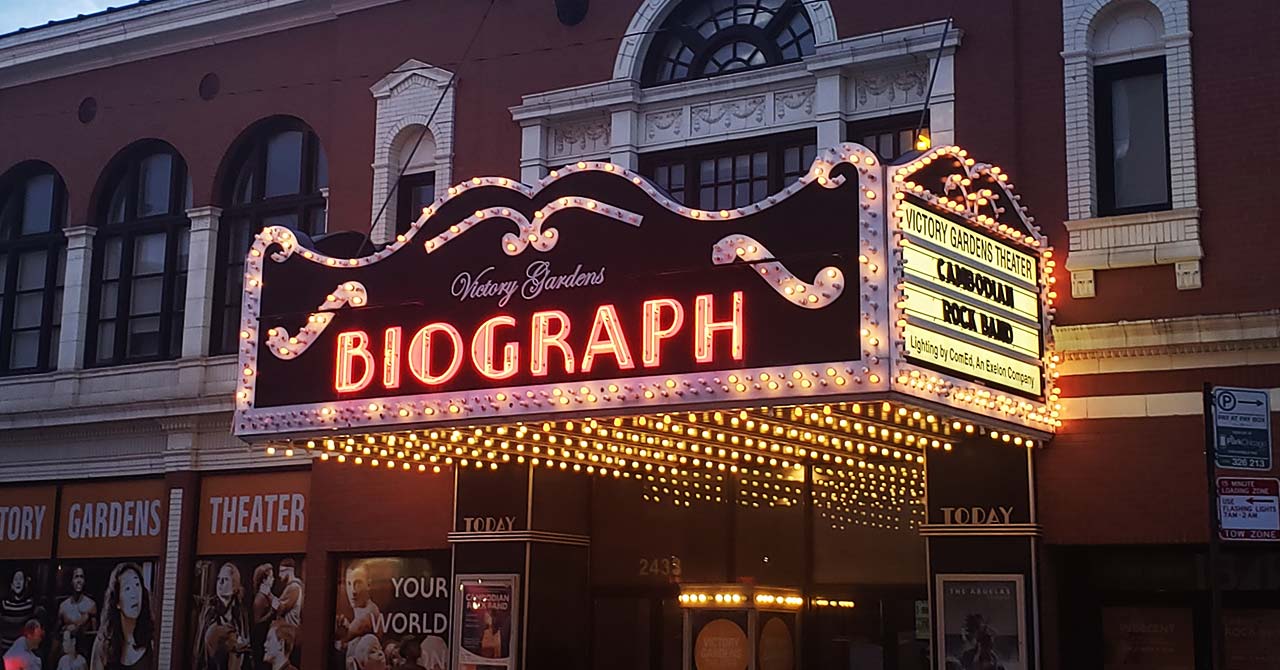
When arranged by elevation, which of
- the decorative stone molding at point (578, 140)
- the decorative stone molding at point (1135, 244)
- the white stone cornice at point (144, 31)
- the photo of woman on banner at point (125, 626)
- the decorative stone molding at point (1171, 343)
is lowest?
the photo of woman on banner at point (125, 626)

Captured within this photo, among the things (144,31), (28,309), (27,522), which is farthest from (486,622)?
(144,31)

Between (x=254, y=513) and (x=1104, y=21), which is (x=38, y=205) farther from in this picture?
(x=1104, y=21)

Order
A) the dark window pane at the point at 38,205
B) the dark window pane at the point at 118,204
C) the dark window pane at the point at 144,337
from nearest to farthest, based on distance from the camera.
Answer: the dark window pane at the point at 144,337 → the dark window pane at the point at 118,204 → the dark window pane at the point at 38,205

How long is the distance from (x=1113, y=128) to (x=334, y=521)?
1111 cm

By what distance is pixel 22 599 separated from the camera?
2547cm

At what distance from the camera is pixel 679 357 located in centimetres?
1549

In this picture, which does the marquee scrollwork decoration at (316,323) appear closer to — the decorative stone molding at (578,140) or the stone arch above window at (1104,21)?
the decorative stone molding at (578,140)

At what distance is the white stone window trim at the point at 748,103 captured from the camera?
19.1 meters


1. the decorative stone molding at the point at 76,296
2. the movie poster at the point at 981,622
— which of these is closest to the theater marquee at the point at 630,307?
the movie poster at the point at 981,622

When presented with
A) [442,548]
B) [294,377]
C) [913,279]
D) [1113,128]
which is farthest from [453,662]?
[1113,128]

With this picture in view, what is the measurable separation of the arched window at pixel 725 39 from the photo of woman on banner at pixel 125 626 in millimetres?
10589

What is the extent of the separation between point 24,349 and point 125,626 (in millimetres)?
5259

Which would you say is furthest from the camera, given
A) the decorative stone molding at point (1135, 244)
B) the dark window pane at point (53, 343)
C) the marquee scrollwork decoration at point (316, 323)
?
the dark window pane at point (53, 343)

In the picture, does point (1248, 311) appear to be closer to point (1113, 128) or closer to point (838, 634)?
point (1113, 128)
